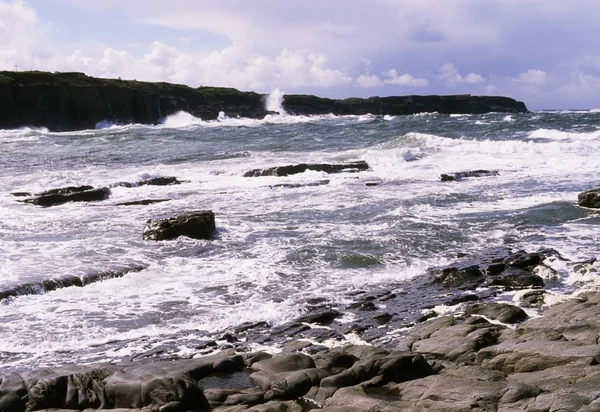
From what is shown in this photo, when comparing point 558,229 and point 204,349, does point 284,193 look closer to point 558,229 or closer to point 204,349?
point 558,229

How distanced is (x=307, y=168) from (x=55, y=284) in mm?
17557

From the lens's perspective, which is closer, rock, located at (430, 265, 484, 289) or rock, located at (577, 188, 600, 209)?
rock, located at (430, 265, 484, 289)

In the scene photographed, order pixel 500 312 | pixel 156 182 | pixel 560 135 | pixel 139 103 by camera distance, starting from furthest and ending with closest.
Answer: pixel 139 103
pixel 560 135
pixel 156 182
pixel 500 312

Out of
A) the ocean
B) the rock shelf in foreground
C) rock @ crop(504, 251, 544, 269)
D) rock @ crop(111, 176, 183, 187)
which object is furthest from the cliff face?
the rock shelf in foreground

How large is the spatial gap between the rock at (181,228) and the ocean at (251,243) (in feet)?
0.89

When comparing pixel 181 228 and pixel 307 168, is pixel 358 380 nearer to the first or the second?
pixel 181 228

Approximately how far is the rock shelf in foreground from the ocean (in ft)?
3.91

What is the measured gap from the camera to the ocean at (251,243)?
10164 millimetres

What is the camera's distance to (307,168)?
28.5 meters

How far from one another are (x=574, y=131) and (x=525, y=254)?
3561 centimetres

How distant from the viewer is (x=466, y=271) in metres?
12.3

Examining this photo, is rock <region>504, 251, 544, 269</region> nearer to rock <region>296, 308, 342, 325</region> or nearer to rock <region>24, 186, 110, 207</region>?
rock <region>296, 308, 342, 325</region>

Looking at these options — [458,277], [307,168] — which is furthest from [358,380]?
[307,168]

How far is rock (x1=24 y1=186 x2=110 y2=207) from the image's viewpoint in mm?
21734
